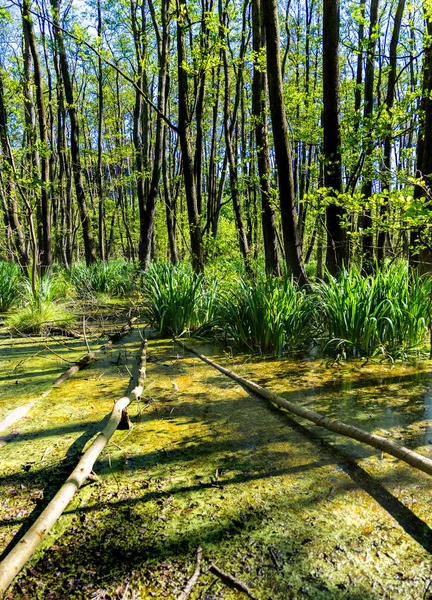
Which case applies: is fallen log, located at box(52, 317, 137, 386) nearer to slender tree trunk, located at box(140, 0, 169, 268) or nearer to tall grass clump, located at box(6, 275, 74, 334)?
tall grass clump, located at box(6, 275, 74, 334)

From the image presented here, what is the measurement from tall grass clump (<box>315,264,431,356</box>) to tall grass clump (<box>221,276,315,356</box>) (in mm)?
397

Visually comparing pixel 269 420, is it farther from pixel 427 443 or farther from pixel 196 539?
pixel 196 539

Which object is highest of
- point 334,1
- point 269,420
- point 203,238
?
point 334,1

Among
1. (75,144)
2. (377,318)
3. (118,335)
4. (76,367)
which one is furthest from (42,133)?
(377,318)

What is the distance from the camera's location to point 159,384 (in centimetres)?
314

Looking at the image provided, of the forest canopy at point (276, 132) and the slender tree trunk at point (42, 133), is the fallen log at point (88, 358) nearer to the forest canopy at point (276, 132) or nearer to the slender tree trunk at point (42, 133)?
the forest canopy at point (276, 132)

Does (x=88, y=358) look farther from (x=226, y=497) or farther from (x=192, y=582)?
(x=192, y=582)

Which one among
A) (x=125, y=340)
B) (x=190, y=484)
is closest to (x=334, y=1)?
(x=125, y=340)

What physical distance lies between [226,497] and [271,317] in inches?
96.2

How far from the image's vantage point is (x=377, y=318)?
11.5ft


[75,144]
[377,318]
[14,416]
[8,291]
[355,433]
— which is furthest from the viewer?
[75,144]

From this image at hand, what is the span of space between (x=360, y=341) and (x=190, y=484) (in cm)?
245

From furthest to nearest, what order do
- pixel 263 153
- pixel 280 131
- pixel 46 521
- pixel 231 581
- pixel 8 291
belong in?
pixel 8 291 < pixel 263 153 < pixel 280 131 < pixel 46 521 < pixel 231 581

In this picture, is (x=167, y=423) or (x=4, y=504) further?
(x=167, y=423)
